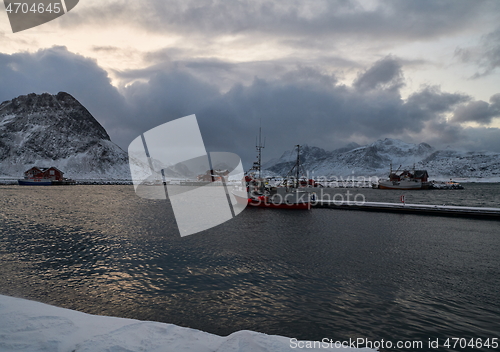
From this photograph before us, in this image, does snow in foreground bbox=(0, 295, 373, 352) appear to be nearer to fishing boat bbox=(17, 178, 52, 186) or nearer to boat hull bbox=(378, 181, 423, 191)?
boat hull bbox=(378, 181, 423, 191)

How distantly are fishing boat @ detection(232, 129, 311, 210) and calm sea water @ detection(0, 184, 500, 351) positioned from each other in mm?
23411

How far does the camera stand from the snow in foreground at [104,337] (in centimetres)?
639

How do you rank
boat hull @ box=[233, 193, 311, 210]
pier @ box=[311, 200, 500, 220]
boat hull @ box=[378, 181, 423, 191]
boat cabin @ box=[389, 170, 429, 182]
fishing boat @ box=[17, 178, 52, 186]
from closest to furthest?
1. pier @ box=[311, 200, 500, 220]
2. boat hull @ box=[233, 193, 311, 210]
3. fishing boat @ box=[17, 178, 52, 186]
4. boat hull @ box=[378, 181, 423, 191]
5. boat cabin @ box=[389, 170, 429, 182]

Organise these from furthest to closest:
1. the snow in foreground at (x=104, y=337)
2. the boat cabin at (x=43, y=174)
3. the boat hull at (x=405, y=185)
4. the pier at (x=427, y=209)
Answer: the boat cabin at (x=43, y=174)
the boat hull at (x=405, y=185)
the pier at (x=427, y=209)
the snow in foreground at (x=104, y=337)

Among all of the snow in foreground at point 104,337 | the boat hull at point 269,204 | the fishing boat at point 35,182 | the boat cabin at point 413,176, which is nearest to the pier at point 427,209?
the boat hull at point 269,204

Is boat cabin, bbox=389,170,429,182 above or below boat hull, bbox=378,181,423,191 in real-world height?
above

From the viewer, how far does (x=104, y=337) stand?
6.89m

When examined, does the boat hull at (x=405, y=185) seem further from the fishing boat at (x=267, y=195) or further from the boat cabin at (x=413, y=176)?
the fishing boat at (x=267, y=195)

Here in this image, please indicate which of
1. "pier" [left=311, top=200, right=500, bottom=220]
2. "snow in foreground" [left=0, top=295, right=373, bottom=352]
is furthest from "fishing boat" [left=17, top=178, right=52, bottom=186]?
"snow in foreground" [left=0, top=295, right=373, bottom=352]

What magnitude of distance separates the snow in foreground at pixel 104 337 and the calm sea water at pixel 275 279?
8.94 ft

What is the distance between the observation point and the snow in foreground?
6395mm

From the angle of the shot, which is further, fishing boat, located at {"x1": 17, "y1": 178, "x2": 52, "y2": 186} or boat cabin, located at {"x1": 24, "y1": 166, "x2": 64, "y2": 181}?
boat cabin, located at {"x1": 24, "y1": 166, "x2": 64, "y2": 181}

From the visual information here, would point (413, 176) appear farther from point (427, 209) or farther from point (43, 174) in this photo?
point (43, 174)

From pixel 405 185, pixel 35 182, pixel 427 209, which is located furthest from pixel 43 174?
pixel 405 185
